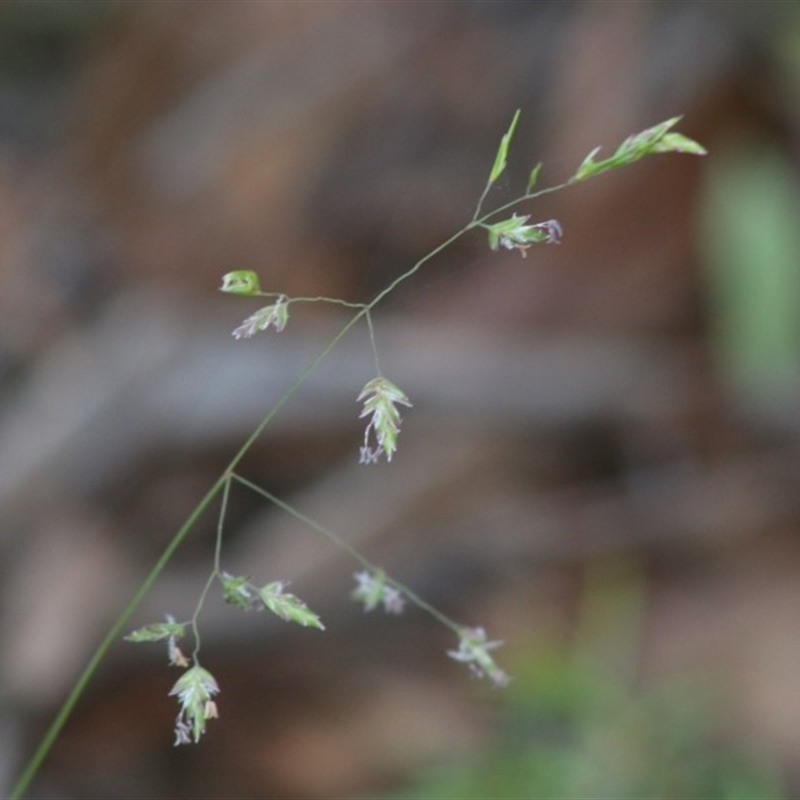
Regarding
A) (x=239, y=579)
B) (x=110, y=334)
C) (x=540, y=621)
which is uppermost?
(x=110, y=334)

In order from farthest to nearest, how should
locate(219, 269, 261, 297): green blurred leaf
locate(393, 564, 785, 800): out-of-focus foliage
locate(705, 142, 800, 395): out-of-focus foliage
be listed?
locate(705, 142, 800, 395): out-of-focus foliage → locate(393, 564, 785, 800): out-of-focus foliage → locate(219, 269, 261, 297): green blurred leaf

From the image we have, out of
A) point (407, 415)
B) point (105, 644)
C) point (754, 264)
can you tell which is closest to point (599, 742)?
point (407, 415)

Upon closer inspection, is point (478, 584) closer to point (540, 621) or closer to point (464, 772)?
point (540, 621)

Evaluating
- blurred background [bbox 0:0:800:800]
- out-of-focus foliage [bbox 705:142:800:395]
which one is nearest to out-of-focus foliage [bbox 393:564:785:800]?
blurred background [bbox 0:0:800:800]

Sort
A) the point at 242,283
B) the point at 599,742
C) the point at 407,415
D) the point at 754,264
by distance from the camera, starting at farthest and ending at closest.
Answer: the point at 754,264 → the point at 407,415 → the point at 599,742 → the point at 242,283

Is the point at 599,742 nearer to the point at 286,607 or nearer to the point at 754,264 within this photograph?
the point at 754,264

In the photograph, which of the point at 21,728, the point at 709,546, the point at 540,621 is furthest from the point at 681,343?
the point at 21,728

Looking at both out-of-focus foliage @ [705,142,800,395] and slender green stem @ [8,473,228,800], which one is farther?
out-of-focus foliage @ [705,142,800,395]

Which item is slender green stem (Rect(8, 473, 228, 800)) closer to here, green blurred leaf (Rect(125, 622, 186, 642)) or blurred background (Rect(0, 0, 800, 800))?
green blurred leaf (Rect(125, 622, 186, 642))
